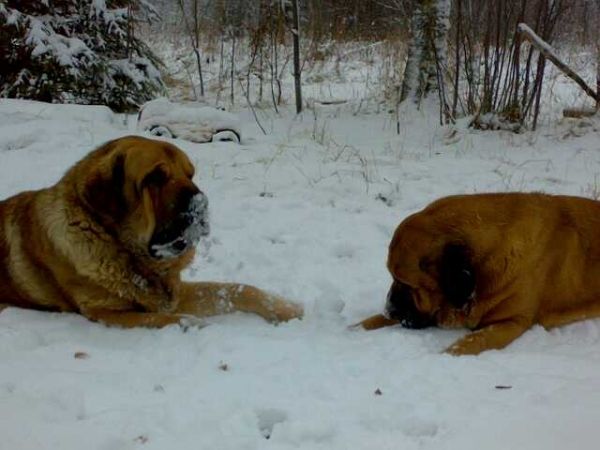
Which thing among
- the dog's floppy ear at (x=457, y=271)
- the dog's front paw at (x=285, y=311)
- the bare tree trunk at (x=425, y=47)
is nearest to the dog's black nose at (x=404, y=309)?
the dog's floppy ear at (x=457, y=271)

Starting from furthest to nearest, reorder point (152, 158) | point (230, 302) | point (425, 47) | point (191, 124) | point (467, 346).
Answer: point (425, 47) < point (191, 124) < point (230, 302) < point (152, 158) < point (467, 346)

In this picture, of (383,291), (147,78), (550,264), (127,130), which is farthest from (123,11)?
(550,264)

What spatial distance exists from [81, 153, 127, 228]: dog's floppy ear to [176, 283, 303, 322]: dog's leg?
0.72 meters

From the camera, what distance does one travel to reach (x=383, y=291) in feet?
13.2

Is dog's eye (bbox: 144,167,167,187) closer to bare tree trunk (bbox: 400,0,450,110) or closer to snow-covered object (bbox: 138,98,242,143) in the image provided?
snow-covered object (bbox: 138,98,242,143)

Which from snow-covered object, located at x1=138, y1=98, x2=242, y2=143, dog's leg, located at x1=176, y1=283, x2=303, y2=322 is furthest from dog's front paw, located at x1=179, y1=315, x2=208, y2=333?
snow-covered object, located at x1=138, y1=98, x2=242, y2=143

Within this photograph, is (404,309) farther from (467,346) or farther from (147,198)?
(147,198)

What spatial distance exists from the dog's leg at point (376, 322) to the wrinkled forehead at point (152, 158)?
1.40 m

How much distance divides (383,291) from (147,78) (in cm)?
880

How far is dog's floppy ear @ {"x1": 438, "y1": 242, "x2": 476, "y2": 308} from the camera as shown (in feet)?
10.4

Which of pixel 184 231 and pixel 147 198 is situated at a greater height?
pixel 147 198

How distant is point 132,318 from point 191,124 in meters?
5.26

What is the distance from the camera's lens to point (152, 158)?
3238 mm

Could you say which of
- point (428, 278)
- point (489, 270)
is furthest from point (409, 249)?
point (489, 270)
